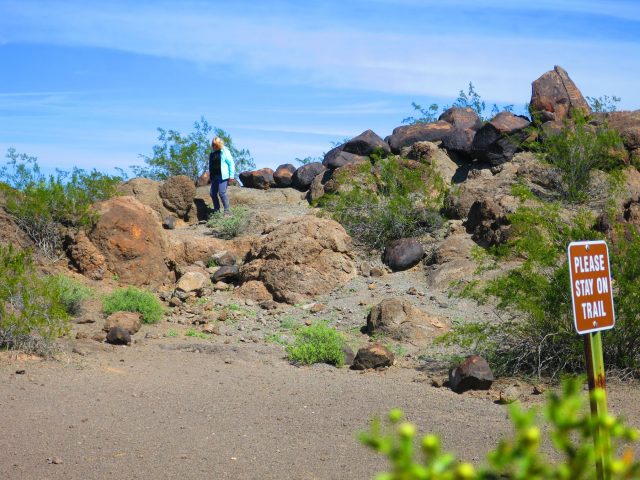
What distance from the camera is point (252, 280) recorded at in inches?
587

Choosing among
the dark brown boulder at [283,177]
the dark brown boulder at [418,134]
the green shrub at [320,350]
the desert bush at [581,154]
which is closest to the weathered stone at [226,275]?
the green shrub at [320,350]

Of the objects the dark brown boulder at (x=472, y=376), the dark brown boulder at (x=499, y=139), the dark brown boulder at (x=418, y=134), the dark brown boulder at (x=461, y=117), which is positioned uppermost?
the dark brown boulder at (x=461, y=117)

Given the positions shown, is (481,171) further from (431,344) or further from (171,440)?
(171,440)

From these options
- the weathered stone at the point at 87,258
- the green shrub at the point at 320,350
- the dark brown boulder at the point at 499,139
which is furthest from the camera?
the dark brown boulder at the point at 499,139

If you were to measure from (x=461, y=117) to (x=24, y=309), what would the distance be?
17.9 meters

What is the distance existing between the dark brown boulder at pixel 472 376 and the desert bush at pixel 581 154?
34.2 feet

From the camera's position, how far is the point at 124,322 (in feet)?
39.9

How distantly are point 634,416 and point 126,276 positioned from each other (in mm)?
9785

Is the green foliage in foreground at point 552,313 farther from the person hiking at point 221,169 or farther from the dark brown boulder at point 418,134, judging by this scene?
the dark brown boulder at point 418,134

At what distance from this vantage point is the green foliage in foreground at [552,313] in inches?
366

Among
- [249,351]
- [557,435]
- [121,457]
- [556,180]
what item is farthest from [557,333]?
[556,180]

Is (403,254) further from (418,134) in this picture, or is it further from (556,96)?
(556,96)

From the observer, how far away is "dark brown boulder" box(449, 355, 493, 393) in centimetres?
917

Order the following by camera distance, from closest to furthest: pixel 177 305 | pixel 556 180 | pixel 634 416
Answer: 1. pixel 634 416
2. pixel 177 305
3. pixel 556 180
